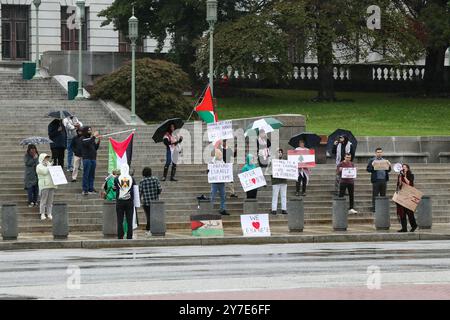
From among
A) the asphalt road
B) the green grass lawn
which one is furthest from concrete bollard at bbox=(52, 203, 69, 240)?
the green grass lawn

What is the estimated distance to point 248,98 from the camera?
5716 centimetres

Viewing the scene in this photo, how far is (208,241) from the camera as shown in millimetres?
27203

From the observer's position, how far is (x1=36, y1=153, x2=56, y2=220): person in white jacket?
99.3 feet

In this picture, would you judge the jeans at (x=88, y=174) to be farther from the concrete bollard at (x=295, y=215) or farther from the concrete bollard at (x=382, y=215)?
the concrete bollard at (x=382, y=215)

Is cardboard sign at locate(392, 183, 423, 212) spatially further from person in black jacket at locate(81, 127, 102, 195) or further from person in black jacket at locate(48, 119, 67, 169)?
person in black jacket at locate(48, 119, 67, 169)

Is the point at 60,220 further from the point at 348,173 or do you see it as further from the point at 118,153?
the point at 348,173

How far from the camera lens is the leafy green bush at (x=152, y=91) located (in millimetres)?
46812

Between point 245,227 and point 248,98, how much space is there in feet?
97.2

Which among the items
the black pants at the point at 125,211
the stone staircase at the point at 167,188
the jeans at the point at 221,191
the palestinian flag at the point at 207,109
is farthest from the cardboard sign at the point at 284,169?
the black pants at the point at 125,211

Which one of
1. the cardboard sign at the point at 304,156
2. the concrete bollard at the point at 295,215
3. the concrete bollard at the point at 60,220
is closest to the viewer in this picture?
the concrete bollard at the point at 60,220

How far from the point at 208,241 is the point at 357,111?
81.8 feet

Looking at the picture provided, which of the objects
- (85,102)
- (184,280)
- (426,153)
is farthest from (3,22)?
Result: (184,280)

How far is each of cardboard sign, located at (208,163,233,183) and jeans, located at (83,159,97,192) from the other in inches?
111
